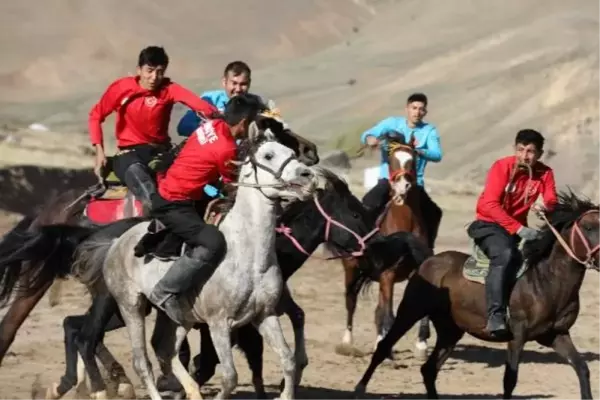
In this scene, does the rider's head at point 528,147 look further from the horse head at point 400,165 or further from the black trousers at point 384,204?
the black trousers at point 384,204

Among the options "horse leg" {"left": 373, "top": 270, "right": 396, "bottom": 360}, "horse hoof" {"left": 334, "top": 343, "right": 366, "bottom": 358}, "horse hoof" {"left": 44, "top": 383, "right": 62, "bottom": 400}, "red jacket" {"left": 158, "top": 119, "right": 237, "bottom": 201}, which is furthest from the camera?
"horse hoof" {"left": 334, "top": 343, "right": 366, "bottom": 358}

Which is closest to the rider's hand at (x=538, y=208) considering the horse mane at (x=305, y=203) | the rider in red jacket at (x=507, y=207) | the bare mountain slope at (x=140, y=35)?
the rider in red jacket at (x=507, y=207)

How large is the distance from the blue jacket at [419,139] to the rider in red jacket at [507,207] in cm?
283

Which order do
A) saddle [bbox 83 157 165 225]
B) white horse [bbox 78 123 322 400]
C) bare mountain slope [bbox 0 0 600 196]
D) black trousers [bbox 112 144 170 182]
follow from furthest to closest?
bare mountain slope [bbox 0 0 600 196] < saddle [bbox 83 157 165 225] < black trousers [bbox 112 144 170 182] < white horse [bbox 78 123 322 400]

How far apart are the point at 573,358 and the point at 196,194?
328 cm

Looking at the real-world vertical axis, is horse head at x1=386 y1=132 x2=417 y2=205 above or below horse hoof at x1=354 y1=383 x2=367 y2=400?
above

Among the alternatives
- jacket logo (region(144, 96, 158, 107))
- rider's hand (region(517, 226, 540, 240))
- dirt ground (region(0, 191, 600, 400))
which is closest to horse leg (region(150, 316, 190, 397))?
dirt ground (region(0, 191, 600, 400))

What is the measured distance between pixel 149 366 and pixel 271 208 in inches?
65.0

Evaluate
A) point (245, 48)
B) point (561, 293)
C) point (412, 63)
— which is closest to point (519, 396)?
point (561, 293)

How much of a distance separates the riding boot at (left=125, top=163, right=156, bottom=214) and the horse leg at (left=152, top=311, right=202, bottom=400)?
1.13 meters

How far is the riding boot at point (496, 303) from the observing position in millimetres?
10289

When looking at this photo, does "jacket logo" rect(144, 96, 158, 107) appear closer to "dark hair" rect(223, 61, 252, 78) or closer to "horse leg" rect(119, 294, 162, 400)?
"dark hair" rect(223, 61, 252, 78)

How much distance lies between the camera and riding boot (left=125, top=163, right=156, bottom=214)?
10.5 m

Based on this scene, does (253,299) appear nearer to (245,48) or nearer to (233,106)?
(233,106)
